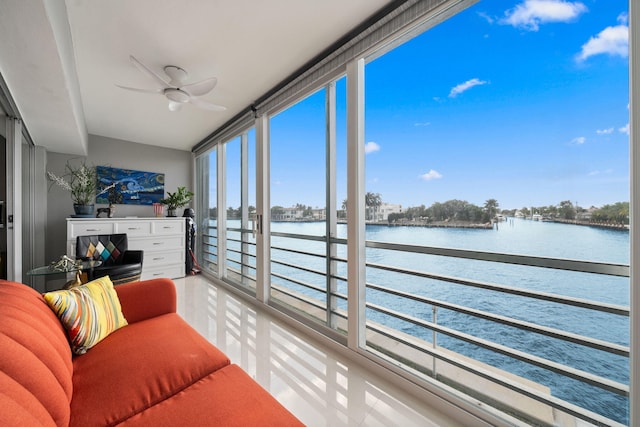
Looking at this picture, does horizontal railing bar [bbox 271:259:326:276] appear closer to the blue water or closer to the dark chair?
the blue water

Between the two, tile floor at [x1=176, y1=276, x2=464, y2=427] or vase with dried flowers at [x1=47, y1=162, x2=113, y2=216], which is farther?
vase with dried flowers at [x1=47, y1=162, x2=113, y2=216]

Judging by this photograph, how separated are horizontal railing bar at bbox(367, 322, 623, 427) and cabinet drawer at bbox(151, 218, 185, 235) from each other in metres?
3.90

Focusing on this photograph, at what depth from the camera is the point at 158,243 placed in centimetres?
426

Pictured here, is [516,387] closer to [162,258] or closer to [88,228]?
[162,258]

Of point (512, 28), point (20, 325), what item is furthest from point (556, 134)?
point (20, 325)

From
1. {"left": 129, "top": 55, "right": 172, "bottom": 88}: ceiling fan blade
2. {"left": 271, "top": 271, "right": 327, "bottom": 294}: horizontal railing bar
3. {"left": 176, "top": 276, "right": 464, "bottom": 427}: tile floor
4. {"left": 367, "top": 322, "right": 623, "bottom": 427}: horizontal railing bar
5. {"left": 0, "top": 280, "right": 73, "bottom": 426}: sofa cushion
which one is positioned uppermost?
{"left": 129, "top": 55, "right": 172, "bottom": 88}: ceiling fan blade

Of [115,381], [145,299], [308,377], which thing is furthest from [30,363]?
[308,377]

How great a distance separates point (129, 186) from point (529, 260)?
5450 millimetres

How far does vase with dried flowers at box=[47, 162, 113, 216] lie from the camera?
3738 millimetres

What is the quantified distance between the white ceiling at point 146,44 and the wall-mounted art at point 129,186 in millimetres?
1355

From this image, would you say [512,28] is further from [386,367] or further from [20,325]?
[20,325]

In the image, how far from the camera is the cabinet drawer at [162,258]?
4.15 m

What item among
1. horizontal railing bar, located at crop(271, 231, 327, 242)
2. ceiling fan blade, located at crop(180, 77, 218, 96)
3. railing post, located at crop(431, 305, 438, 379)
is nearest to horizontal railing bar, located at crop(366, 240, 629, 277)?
railing post, located at crop(431, 305, 438, 379)

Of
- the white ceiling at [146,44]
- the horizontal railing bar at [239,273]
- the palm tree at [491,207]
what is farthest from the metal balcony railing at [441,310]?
the white ceiling at [146,44]
